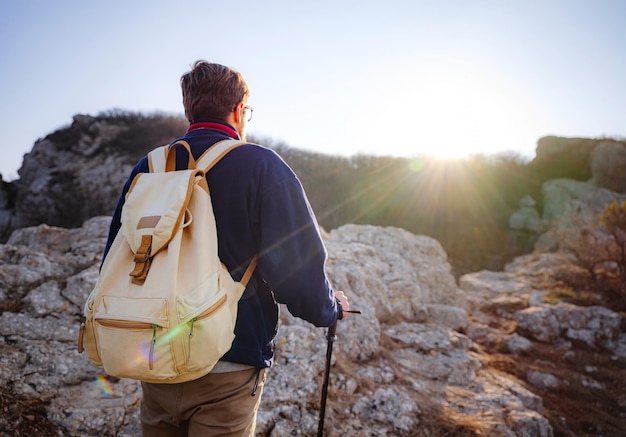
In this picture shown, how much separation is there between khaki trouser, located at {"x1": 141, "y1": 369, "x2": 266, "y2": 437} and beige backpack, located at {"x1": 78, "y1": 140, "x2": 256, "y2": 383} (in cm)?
17

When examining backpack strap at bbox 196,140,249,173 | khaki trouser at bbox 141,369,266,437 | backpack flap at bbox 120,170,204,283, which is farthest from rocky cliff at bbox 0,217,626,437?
backpack strap at bbox 196,140,249,173

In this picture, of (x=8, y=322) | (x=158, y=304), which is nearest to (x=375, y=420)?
(x=158, y=304)

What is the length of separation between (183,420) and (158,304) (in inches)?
23.7

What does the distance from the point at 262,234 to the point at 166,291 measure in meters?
0.39

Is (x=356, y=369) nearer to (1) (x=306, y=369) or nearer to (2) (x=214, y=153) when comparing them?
(1) (x=306, y=369)

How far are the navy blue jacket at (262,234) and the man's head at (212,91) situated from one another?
16 centimetres

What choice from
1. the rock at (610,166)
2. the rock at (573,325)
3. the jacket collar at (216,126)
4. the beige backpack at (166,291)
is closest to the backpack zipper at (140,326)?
the beige backpack at (166,291)

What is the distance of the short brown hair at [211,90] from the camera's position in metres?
1.39

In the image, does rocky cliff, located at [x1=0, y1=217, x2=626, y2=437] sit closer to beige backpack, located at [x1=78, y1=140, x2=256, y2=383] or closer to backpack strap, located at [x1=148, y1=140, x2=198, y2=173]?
beige backpack, located at [x1=78, y1=140, x2=256, y2=383]

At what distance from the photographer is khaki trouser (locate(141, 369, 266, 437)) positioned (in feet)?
4.09

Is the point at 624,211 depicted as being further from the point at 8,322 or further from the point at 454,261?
the point at 8,322

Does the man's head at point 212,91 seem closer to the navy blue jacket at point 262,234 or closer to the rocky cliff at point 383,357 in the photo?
the navy blue jacket at point 262,234

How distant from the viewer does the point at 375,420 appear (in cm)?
292

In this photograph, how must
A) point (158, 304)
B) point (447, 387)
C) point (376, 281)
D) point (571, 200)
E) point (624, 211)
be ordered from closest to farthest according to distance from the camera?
point (158, 304) < point (447, 387) < point (376, 281) < point (624, 211) < point (571, 200)
